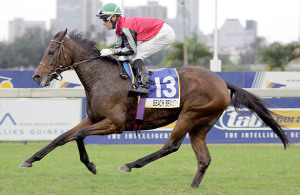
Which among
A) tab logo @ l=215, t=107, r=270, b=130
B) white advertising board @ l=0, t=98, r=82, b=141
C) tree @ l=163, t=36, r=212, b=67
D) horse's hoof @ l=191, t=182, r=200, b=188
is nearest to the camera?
horse's hoof @ l=191, t=182, r=200, b=188

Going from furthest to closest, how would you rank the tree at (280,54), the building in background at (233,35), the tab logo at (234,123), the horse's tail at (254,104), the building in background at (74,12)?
the building in background at (233,35)
the building in background at (74,12)
the tree at (280,54)
the tab logo at (234,123)
the horse's tail at (254,104)

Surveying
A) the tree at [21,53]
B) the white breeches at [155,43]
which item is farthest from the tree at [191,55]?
the tree at [21,53]

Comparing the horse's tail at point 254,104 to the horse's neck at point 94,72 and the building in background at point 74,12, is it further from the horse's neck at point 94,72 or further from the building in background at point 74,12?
the building in background at point 74,12

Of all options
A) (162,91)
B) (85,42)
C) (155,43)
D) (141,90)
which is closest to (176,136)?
(162,91)

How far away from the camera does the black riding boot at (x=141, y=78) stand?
6.11m

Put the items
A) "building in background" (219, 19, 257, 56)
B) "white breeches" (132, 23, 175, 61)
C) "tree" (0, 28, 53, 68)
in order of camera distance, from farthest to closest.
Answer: "building in background" (219, 19, 257, 56) → "tree" (0, 28, 53, 68) → "white breeches" (132, 23, 175, 61)

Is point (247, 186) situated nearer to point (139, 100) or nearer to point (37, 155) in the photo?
point (139, 100)

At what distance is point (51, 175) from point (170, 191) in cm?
196

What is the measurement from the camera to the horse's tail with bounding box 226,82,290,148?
681cm

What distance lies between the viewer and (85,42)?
6.46 meters

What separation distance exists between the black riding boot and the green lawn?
3.82 feet

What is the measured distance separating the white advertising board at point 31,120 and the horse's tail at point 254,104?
4.56 metres

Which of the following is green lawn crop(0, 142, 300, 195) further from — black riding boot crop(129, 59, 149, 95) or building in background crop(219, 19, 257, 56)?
building in background crop(219, 19, 257, 56)

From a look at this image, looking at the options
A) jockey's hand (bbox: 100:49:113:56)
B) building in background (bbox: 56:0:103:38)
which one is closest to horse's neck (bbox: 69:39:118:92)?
jockey's hand (bbox: 100:49:113:56)
